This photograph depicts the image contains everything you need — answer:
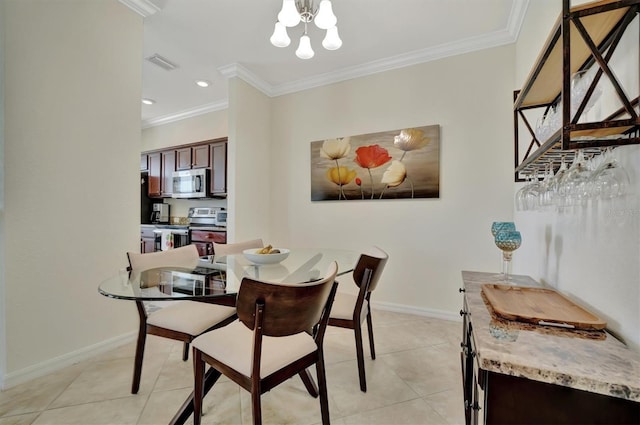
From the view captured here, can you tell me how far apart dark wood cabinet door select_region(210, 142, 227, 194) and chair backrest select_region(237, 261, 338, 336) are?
132 inches

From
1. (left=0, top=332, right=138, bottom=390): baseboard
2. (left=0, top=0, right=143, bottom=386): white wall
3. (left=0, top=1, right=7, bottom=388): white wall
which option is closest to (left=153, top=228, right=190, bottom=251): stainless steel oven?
(left=0, top=0, right=143, bottom=386): white wall

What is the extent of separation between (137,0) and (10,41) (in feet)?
3.17

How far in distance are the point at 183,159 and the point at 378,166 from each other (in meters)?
3.22

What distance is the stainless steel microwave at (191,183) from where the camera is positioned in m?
4.26

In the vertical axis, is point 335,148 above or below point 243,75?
below

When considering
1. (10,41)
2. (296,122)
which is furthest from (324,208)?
(10,41)

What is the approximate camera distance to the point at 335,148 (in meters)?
3.31

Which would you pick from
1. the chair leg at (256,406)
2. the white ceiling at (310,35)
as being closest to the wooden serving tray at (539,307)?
the chair leg at (256,406)

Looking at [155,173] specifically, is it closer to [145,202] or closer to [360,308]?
[145,202]

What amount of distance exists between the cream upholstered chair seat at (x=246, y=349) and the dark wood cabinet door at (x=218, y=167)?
122 inches

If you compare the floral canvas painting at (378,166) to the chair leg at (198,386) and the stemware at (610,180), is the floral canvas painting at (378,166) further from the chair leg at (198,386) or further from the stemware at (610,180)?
the chair leg at (198,386)

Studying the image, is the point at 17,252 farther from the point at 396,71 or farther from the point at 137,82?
the point at 396,71

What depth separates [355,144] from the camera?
3.20 metres

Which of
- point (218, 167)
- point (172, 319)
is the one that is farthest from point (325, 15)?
point (218, 167)
